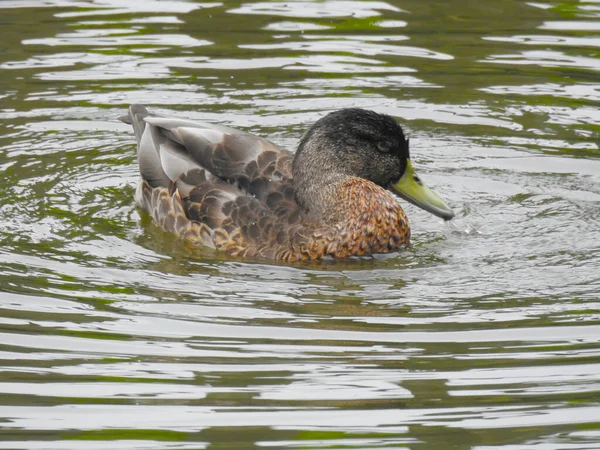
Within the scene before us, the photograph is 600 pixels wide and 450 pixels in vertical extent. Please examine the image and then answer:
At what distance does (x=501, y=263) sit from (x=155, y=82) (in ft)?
17.2

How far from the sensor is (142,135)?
35.9 ft

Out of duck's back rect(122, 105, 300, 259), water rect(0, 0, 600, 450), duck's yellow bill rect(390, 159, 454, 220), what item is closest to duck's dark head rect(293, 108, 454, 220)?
duck's yellow bill rect(390, 159, 454, 220)

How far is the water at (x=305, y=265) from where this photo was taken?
6.58m

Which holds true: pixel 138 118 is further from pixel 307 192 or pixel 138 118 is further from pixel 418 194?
pixel 418 194

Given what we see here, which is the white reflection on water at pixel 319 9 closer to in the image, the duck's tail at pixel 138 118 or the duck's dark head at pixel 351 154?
the duck's tail at pixel 138 118

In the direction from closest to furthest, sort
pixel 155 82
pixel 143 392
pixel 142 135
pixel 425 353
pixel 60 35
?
1. pixel 143 392
2. pixel 425 353
3. pixel 142 135
4. pixel 155 82
5. pixel 60 35

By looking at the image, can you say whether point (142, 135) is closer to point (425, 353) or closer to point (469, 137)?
point (469, 137)

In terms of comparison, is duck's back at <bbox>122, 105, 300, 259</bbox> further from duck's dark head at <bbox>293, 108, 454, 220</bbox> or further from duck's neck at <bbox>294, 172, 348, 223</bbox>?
duck's dark head at <bbox>293, 108, 454, 220</bbox>

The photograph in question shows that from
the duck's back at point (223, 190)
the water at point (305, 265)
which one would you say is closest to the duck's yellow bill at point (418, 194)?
the water at point (305, 265)

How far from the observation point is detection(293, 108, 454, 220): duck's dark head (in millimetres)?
9703

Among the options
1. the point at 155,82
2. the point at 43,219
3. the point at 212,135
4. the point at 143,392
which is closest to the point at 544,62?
the point at 155,82

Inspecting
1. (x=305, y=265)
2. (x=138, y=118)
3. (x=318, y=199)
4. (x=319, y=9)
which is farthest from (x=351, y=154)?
(x=319, y=9)

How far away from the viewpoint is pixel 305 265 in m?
9.43

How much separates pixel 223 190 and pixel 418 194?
4.70ft
